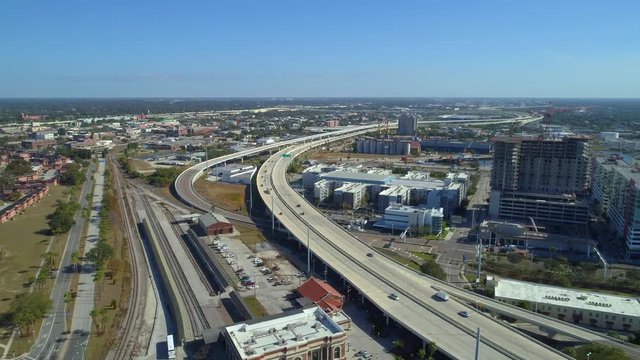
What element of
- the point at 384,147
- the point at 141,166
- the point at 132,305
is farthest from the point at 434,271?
the point at 384,147

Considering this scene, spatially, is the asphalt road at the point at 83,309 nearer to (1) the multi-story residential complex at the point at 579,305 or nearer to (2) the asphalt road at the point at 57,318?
(2) the asphalt road at the point at 57,318

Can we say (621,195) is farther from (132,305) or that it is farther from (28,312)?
(28,312)

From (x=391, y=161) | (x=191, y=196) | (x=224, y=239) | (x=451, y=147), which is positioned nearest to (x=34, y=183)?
(x=191, y=196)

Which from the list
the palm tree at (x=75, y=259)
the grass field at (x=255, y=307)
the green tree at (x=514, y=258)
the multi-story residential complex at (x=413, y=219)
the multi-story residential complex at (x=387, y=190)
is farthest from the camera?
the multi-story residential complex at (x=387, y=190)

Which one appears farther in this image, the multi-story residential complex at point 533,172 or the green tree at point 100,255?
the multi-story residential complex at point 533,172

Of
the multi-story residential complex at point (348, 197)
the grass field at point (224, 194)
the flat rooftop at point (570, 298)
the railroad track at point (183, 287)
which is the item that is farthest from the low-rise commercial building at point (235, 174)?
the flat rooftop at point (570, 298)

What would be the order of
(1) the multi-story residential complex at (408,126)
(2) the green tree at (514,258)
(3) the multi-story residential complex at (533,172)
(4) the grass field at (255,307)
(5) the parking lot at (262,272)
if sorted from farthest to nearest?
(1) the multi-story residential complex at (408,126), (3) the multi-story residential complex at (533,172), (2) the green tree at (514,258), (5) the parking lot at (262,272), (4) the grass field at (255,307)
